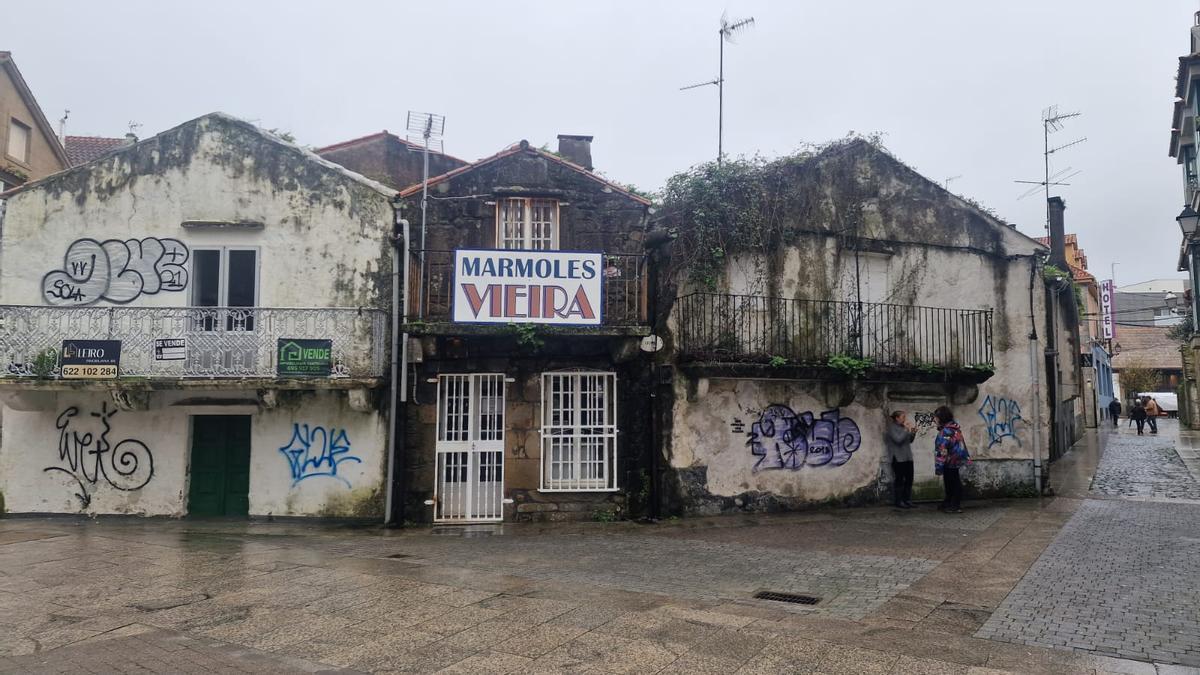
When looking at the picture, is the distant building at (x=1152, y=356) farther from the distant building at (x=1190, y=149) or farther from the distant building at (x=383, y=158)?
the distant building at (x=383, y=158)

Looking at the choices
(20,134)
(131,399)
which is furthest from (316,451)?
(20,134)

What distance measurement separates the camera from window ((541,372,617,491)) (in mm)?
11977

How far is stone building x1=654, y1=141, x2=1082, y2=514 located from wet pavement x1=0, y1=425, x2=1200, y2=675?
1.31m

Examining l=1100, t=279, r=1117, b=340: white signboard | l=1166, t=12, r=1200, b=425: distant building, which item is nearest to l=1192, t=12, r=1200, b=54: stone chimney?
l=1166, t=12, r=1200, b=425: distant building

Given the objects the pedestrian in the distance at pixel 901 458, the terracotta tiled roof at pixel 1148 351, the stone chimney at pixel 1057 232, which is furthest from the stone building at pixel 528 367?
the terracotta tiled roof at pixel 1148 351

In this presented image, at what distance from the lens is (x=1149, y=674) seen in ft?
16.2

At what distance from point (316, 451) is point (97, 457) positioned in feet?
12.2

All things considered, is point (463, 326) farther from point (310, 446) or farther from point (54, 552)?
point (54, 552)

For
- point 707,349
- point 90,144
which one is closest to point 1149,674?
point 707,349

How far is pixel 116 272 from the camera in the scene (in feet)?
39.7

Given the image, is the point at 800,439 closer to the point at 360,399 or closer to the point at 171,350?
the point at 360,399

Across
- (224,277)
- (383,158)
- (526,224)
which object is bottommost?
(224,277)

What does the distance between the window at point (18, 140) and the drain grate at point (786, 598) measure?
2315 centimetres

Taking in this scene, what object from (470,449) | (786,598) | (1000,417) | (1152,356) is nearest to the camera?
(786,598)
